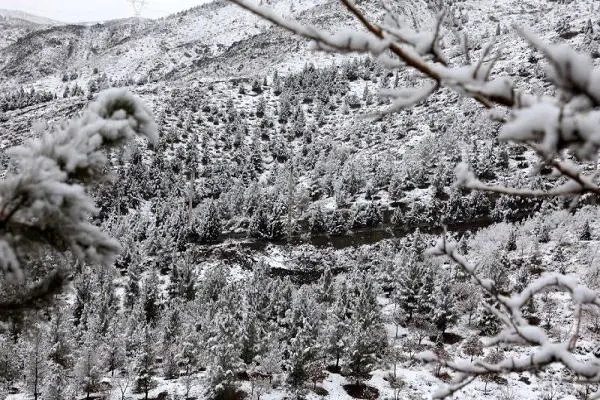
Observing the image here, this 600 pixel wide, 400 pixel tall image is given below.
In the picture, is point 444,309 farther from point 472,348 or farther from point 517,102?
point 517,102

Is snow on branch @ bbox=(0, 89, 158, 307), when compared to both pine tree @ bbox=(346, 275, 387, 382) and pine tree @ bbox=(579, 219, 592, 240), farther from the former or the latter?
pine tree @ bbox=(579, 219, 592, 240)

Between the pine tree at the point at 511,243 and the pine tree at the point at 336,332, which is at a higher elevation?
the pine tree at the point at 336,332

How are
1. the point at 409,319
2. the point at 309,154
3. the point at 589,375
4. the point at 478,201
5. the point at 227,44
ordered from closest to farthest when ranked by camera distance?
the point at 589,375
the point at 409,319
the point at 478,201
the point at 309,154
the point at 227,44

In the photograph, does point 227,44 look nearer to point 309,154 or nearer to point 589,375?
point 309,154

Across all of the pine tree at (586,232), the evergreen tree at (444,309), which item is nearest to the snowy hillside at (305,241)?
the evergreen tree at (444,309)


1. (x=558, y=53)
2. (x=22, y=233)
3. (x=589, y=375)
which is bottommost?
(x=589, y=375)

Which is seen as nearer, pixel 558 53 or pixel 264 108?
pixel 558 53

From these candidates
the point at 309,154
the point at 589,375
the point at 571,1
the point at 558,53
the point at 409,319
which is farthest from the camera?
the point at 571,1

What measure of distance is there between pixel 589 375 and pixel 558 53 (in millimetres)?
1283

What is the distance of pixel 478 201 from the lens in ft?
222

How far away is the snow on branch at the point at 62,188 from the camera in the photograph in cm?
208

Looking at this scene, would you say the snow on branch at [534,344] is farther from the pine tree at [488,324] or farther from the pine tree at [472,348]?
the pine tree at [488,324]

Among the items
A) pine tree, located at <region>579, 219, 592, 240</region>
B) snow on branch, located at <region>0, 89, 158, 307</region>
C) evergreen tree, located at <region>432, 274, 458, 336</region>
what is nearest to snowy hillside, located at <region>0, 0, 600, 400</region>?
snow on branch, located at <region>0, 89, 158, 307</region>

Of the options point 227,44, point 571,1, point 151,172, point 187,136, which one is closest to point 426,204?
point 151,172
